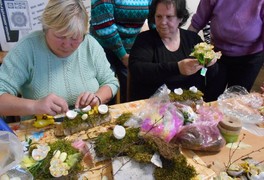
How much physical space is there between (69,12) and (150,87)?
0.81 m

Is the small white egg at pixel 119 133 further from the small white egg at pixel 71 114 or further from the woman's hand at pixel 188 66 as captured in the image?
the woman's hand at pixel 188 66

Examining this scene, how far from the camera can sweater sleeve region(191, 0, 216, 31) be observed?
6.32 ft

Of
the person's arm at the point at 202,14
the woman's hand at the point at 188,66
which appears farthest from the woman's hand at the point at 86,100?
the person's arm at the point at 202,14

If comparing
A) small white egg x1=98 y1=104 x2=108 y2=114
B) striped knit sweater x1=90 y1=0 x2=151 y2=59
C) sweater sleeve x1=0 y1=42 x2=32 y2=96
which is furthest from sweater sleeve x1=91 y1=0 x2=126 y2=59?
small white egg x1=98 y1=104 x2=108 y2=114

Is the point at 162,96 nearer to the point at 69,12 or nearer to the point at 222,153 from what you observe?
the point at 222,153

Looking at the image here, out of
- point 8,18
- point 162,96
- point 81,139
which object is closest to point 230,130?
point 162,96

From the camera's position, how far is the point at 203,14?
2.00m

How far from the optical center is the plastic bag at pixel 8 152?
2.43ft

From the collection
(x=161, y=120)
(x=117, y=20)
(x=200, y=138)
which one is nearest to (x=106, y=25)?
(x=117, y=20)

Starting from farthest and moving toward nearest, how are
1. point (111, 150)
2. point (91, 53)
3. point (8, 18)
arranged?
point (8, 18) → point (91, 53) → point (111, 150)

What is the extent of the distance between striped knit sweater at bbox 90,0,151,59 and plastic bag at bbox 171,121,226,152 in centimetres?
99

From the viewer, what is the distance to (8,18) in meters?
2.10

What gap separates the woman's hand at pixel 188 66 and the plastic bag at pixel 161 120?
41 cm

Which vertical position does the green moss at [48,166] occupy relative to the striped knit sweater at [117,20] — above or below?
below
